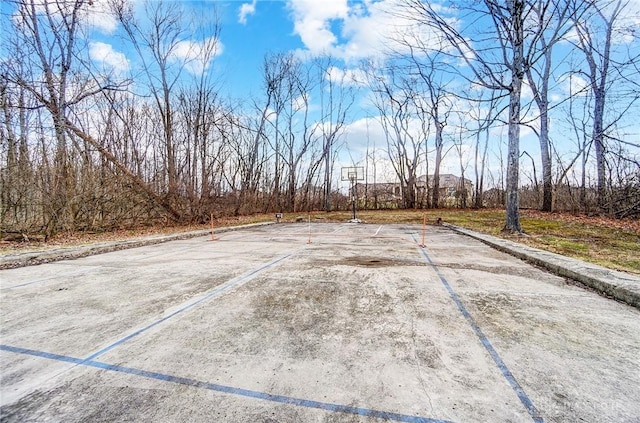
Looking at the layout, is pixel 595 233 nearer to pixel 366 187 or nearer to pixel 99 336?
pixel 99 336

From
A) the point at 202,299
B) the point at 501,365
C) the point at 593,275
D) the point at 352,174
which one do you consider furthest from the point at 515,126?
the point at 352,174

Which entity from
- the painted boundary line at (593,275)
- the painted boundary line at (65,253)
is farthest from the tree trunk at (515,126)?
the painted boundary line at (65,253)

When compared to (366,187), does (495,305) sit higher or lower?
lower

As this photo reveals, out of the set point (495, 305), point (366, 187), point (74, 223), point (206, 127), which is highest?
point (206, 127)

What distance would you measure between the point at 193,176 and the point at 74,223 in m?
5.86

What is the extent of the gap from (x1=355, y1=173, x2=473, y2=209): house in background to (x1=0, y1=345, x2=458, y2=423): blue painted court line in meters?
22.4

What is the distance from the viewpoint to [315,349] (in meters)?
2.22

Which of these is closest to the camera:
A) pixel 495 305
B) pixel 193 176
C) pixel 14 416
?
pixel 14 416

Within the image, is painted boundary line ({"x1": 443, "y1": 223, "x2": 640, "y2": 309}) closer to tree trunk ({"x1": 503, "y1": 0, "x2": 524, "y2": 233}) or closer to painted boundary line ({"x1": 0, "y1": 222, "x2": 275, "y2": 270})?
tree trunk ({"x1": 503, "y1": 0, "x2": 524, "y2": 233})

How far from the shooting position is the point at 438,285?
3836 millimetres

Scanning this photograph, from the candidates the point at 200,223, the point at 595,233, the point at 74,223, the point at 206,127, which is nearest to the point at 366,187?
the point at 206,127

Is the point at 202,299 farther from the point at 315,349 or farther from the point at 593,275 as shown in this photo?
the point at 593,275

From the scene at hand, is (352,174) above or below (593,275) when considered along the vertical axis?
above

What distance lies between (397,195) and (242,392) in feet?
85.6
